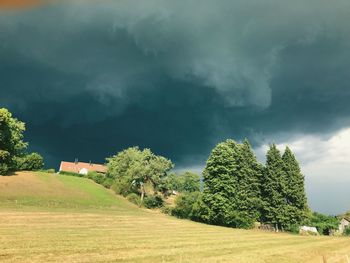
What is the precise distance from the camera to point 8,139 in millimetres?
90312

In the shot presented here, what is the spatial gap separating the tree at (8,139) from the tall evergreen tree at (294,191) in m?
64.2

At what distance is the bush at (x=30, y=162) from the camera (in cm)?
10432

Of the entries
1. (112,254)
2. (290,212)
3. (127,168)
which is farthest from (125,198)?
(112,254)

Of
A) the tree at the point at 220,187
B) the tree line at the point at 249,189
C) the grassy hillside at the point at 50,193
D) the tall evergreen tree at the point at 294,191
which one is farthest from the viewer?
the tall evergreen tree at the point at 294,191

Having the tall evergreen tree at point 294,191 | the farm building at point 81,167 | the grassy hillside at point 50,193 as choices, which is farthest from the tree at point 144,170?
the farm building at point 81,167

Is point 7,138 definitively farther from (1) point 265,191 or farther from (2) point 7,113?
(1) point 265,191

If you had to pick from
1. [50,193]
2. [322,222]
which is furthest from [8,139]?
[322,222]

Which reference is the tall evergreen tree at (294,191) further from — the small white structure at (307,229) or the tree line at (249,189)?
the small white structure at (307,229)

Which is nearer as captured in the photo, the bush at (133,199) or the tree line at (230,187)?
the tree line at (230,187)

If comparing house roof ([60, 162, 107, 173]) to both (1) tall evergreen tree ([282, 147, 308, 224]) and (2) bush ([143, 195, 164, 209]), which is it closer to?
(2) bush ([143, 195, 164, 209])

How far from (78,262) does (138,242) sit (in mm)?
12211

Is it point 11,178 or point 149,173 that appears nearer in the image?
point 11,178

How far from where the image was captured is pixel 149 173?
104 m

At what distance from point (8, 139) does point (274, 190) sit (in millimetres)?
63032
